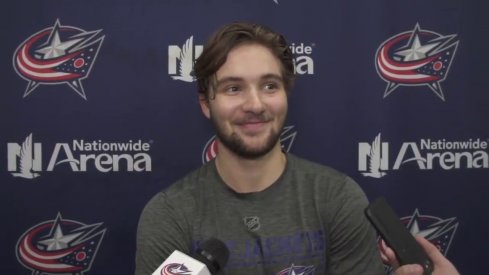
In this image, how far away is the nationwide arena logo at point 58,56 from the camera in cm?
148

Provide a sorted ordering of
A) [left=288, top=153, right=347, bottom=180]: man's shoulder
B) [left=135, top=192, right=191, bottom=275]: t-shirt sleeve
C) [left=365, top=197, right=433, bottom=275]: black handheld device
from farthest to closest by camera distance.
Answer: [left=288, top=153, right=347, bottom=180]: man's shoulder
[left=135, top=192, right=191, bottom=275]: t-shirt sleeve
[left=365, top=197, right=433, bottom=275]: black handheld device

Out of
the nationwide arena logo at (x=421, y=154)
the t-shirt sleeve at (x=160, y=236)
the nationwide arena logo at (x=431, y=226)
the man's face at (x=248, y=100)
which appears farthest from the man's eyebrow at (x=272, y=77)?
the nationwide arena logo at (x=431, y=226)

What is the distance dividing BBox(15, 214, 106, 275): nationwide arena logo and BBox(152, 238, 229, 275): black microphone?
850 mm

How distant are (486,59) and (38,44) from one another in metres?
1.44

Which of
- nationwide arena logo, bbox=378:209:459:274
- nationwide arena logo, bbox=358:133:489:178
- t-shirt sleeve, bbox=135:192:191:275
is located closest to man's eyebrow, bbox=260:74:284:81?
t-shirt sleeve, bbox=135:192:191:275

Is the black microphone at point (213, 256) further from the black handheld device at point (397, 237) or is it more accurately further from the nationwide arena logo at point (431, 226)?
the nationwide arena logo at point (431, 226)

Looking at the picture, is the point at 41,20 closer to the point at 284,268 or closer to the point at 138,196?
the point at 138,196

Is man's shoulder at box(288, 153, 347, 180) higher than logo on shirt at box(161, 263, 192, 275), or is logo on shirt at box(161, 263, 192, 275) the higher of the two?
man's shoulder at box(288, 153, 347, 180)

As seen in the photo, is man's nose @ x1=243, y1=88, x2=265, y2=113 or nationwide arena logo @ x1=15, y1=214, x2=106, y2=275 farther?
nationwide arena logo @ x1=15, y1=214, x2=106, y2=275

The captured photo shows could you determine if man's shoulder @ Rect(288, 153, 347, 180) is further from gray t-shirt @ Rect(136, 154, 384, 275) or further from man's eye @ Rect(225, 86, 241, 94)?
man's eye @ Rect(225, 86, 241, 94)

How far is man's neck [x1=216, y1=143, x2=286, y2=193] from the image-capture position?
3.66 ft

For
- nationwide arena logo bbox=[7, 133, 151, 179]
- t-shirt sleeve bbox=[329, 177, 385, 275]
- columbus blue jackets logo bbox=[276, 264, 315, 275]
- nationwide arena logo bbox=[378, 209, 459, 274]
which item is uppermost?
nationwide arena logo bbox=[7, 133, 151, 179]

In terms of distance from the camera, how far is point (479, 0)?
5.10 feet

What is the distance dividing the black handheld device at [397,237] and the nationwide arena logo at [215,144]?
0.71 m
